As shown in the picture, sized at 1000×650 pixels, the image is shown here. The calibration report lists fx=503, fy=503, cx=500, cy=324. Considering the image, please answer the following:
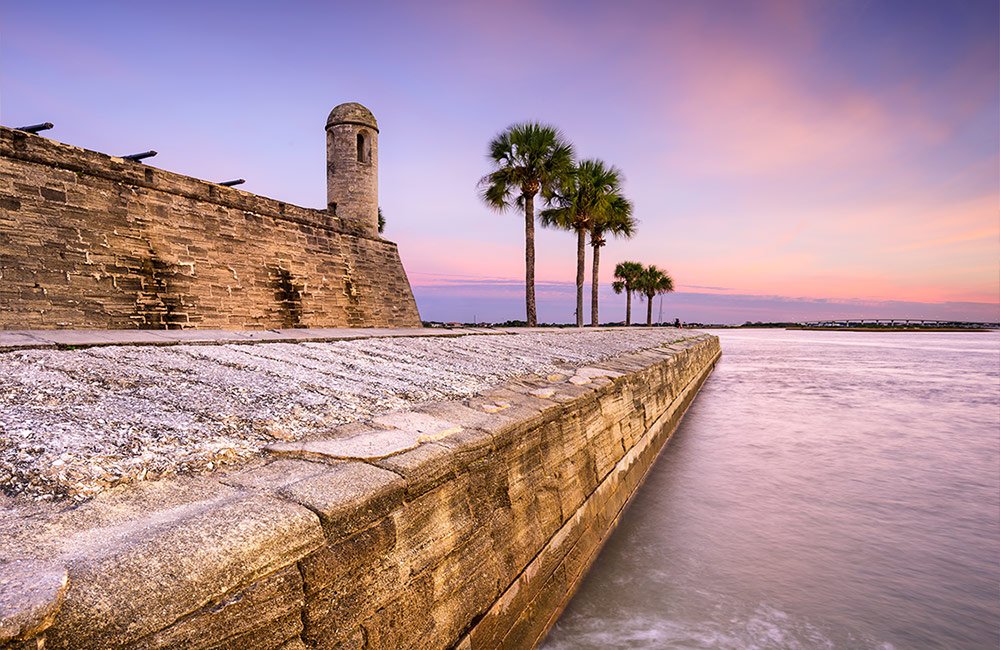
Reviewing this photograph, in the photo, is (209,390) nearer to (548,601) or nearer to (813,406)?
(548,601)

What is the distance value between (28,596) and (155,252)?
10050 mm

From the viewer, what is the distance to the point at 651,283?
5622 cm

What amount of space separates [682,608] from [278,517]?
9.54 feet

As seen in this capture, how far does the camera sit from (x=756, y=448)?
756 cm

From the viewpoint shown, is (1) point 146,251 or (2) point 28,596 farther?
(1) point 146,251

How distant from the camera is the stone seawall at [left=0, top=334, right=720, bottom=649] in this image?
1.09 metres

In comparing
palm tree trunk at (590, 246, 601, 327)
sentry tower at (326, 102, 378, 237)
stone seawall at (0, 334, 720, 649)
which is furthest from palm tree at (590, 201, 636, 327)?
stone seawall at (0, 334, 720, 649)

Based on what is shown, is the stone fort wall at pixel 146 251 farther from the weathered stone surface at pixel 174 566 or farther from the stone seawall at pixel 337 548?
the weathered stone surface at pixel 174 566

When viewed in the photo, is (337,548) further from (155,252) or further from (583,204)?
(583,204)

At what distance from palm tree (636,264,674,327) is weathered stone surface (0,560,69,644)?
55.7 metres

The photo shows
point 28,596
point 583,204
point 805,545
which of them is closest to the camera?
point 28,596

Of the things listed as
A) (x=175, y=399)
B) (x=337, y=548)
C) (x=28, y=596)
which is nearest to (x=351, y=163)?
(x=175, y=399)

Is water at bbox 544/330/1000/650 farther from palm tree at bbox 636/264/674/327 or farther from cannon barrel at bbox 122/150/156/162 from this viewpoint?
palm tree at bbox 636/264/674/327

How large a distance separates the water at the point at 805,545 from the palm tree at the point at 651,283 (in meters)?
47.0
